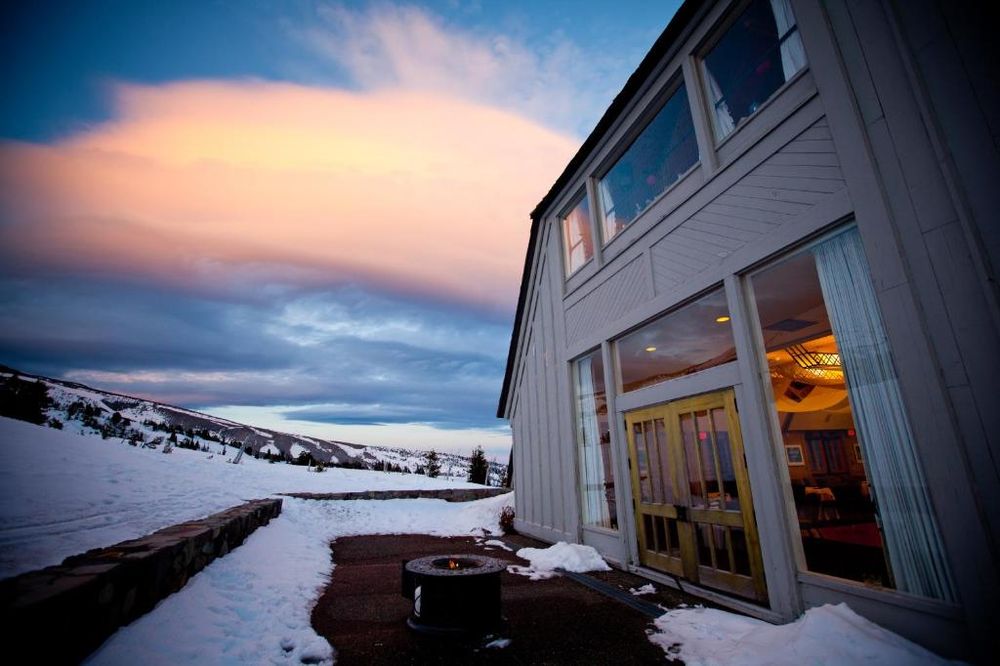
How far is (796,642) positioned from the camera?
123 inches

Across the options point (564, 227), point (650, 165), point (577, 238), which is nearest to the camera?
point (650, 165)

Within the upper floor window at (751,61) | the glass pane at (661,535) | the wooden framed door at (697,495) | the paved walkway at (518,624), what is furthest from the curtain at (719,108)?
the paved walkway at (518,624)

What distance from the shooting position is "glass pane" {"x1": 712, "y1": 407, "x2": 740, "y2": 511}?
482 centimetres

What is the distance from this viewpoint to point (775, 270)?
4570mm

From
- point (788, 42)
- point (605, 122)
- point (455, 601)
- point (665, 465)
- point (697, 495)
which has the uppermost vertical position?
point (605, 122)

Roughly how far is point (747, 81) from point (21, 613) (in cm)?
746

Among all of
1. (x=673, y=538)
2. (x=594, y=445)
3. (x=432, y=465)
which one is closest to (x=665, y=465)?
(x=673, y=538)

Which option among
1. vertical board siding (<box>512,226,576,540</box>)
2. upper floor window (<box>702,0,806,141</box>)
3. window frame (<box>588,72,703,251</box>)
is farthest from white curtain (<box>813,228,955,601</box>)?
vertical board siding (<box>512,226,576,540</box>)

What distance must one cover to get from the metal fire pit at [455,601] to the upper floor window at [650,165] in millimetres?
5706

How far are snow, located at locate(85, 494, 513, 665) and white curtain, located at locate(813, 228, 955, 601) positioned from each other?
4.51m

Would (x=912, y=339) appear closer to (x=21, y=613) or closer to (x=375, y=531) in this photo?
(x=21, y=613)

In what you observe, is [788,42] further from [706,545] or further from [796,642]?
[706,545]

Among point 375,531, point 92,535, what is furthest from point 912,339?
point 375,531

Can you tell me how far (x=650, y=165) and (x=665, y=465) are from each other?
4.68m
